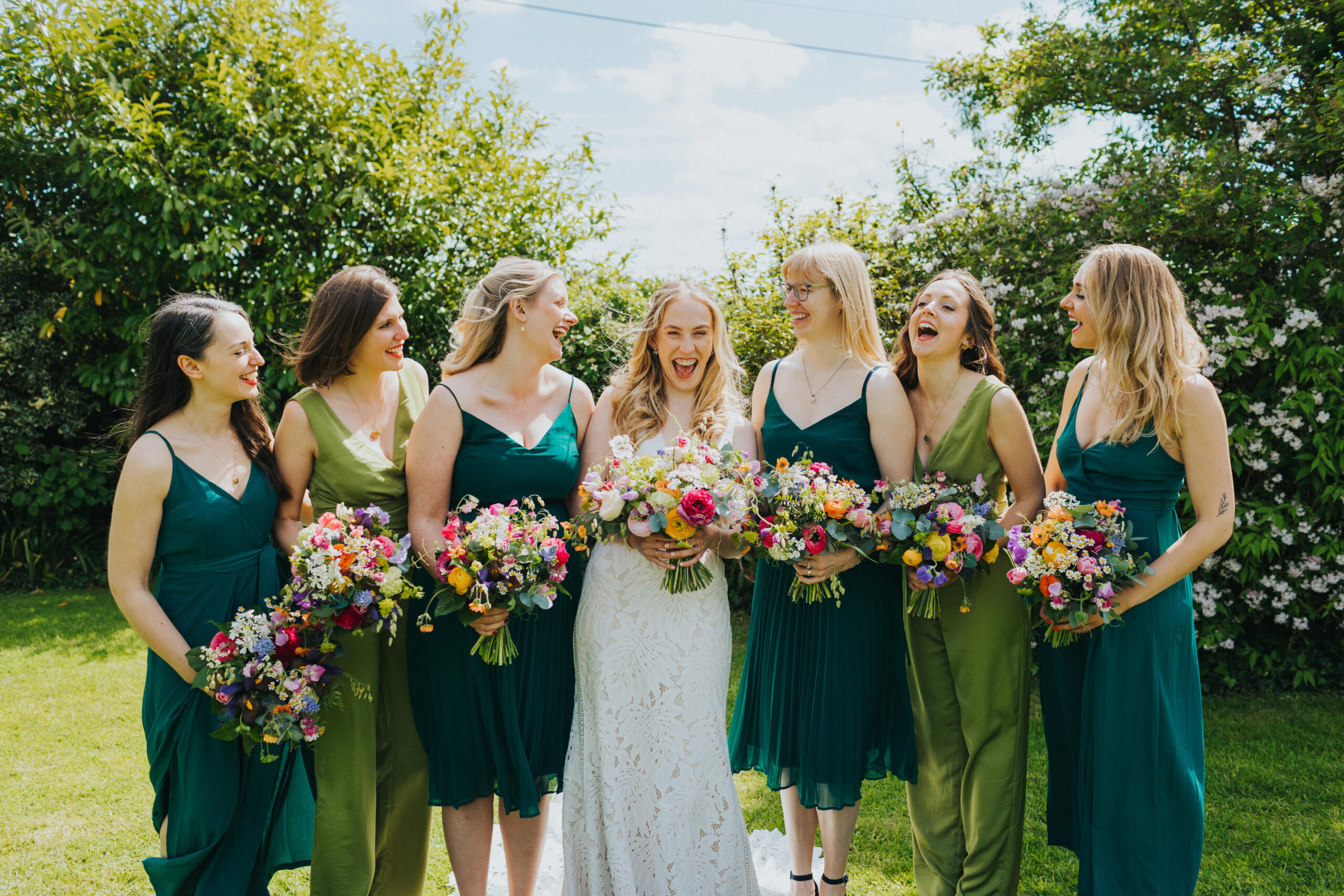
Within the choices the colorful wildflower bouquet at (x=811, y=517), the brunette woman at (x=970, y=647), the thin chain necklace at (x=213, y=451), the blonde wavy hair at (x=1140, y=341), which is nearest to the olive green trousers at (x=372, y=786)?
the thin chain necklace at (x=213, y=451)

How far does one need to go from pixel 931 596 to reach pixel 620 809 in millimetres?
1594

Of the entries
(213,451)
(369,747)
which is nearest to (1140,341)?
(369,747)

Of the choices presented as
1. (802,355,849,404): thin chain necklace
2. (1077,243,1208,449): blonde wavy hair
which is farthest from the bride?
(1077,243,1208,449): blonde wavy hair

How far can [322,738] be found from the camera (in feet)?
10.8

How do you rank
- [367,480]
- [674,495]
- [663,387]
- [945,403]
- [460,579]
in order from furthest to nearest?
[663,387] → [945,403] → [367,480] → [674,495] → [460,579]

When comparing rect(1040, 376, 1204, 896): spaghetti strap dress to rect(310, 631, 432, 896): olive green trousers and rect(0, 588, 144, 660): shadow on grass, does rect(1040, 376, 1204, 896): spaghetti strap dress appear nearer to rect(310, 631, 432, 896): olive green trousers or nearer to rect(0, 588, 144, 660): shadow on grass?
rect(310, 631, 432, 896): olive green trousers

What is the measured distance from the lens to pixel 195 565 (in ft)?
10.5

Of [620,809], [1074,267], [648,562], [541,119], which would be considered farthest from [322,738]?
[541,119]

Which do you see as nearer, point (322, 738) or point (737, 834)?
point (322, 738)

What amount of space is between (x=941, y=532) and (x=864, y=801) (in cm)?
255

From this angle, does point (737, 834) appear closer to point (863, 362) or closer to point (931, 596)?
point (931, 596)

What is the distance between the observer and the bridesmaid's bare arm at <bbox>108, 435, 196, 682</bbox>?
304 cm

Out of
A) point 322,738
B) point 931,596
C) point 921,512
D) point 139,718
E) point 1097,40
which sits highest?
point 1097,40

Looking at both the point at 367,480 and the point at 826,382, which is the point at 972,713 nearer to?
the point at 826,382
